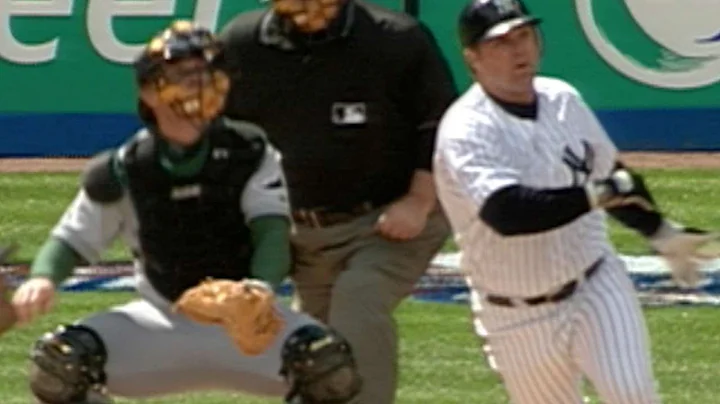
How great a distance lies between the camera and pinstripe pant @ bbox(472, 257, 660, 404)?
21.6 feet

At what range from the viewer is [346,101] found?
7.62m

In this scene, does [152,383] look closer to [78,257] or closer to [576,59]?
[78,257]

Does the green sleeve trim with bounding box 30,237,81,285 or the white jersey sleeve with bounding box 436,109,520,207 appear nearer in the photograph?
the green sleeve trim with bounding box 30,237,81,285

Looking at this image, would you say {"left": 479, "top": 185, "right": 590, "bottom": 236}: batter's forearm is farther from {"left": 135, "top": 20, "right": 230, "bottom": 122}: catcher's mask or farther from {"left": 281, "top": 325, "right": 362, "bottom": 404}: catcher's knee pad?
{"left": 135, "top": 20, "right": 230, "bottom": 122}: catcher's mask

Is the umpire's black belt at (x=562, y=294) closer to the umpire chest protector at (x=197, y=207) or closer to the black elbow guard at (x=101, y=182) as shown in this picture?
the umpire chest protector at (x=197, y=207)

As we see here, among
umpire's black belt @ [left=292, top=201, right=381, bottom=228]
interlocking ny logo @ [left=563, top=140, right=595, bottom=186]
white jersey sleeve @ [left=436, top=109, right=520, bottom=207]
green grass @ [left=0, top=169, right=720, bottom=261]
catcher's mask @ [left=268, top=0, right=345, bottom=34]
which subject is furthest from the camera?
green grass @ [left=0, top=169, right=720, bottom=261]

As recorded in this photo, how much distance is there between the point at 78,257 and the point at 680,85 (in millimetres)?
7977

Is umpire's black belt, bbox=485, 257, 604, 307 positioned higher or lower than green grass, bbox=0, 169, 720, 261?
higher

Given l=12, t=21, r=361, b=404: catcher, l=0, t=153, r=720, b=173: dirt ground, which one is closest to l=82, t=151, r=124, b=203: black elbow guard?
l=12, t=21, r=361, b=404: catcher

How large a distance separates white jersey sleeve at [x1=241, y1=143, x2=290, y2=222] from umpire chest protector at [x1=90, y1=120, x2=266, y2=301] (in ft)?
0.07

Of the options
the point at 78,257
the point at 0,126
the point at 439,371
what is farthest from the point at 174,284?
the point at 0,126

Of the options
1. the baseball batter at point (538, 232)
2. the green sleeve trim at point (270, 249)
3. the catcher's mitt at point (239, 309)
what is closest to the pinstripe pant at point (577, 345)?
the baseball batter at point (538, 232)

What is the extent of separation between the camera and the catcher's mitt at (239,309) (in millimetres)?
5957

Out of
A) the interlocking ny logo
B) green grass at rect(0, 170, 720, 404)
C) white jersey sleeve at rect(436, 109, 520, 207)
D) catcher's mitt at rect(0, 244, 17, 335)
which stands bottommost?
green grass at rect(0, 170, 720, 404)
